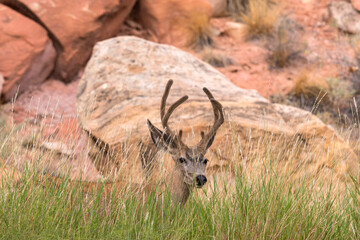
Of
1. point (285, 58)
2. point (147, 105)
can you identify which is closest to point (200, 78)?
point (147, 105)

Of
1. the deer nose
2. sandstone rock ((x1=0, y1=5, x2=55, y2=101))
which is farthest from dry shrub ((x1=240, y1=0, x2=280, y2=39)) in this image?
the deer nose

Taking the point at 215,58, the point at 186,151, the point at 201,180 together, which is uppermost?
the point at 201,180

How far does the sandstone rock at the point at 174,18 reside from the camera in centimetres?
1047

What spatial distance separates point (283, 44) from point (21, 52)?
16.7 feet

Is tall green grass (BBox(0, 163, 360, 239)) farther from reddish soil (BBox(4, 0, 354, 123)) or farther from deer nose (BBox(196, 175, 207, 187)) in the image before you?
reddish soil (BBox(4, 0, 354, 123))

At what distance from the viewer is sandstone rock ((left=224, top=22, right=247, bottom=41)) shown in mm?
10781

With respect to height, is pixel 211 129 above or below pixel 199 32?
above

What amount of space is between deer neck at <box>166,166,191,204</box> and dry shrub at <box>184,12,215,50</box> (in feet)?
20.6

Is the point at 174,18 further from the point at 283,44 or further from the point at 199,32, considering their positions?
the point at 283,44

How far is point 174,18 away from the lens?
10.5 meters

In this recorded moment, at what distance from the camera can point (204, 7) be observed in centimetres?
1073

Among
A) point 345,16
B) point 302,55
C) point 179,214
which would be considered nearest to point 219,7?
point 302,55

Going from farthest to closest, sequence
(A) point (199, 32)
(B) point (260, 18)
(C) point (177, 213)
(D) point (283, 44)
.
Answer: (B) point (260, 18) < (A) point (199, 32) < (D) point (283, 44) < (C) point (177, 213)

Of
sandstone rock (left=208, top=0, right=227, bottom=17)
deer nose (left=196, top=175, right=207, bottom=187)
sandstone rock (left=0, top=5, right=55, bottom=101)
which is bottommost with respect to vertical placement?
sandstone rock (left=0, top=5, right=55, bottom=101)
